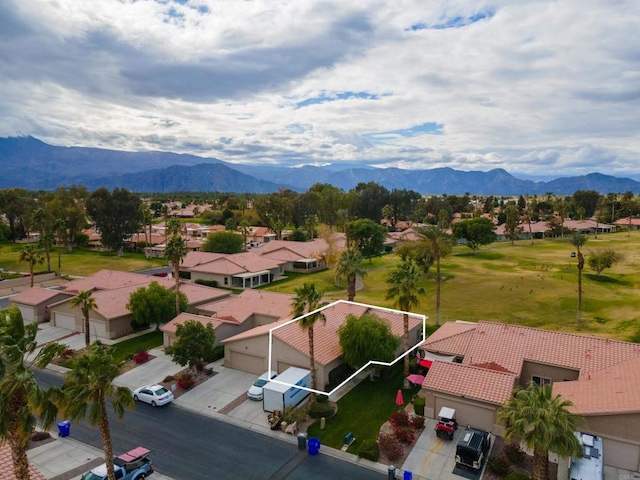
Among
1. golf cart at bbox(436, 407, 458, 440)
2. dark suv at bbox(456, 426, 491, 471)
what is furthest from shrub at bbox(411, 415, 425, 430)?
dark suv at bbox(456, 426, 491, 471)

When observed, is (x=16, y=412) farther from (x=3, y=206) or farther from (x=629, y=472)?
(x=3, y=206)

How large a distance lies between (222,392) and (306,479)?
36.5 ft

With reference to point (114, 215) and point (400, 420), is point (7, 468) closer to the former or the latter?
point (400, 420)

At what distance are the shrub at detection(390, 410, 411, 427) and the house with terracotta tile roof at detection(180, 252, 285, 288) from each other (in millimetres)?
42317

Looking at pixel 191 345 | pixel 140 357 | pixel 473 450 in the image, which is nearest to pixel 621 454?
pixel 473 450

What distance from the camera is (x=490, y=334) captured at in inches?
1282

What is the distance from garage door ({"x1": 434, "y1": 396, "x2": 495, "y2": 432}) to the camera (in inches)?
977

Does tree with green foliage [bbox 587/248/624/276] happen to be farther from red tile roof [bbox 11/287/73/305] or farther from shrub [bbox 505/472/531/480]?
red tile roof [bbox 11/287/73/305]

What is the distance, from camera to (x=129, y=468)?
2014 centimetres

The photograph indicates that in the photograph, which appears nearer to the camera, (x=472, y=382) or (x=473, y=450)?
(x=473, y=450)

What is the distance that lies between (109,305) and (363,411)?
2902cm

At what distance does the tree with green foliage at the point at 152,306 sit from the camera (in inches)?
1630

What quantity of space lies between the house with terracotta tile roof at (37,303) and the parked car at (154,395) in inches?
1028

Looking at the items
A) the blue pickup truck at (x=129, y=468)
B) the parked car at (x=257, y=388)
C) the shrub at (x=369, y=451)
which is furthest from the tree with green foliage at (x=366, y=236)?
the blue pickup truck at (x=129, y=468)
